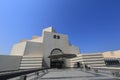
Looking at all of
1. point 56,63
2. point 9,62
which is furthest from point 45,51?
point 9,62

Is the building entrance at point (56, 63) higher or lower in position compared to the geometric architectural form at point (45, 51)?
lower

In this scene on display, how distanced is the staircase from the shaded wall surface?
1.59 meters

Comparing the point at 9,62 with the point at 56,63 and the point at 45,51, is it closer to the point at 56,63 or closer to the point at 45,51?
the point at 45,51

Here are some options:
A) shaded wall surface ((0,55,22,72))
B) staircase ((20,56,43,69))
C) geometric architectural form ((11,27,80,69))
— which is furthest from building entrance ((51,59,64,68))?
shaded wall surface ((0,55,22,72))

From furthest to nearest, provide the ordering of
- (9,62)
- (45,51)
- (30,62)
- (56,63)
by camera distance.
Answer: (56,63), (45,51), (30,62), (9,62)

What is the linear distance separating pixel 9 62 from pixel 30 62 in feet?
23.7

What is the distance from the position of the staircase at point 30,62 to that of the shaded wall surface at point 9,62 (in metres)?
1.59

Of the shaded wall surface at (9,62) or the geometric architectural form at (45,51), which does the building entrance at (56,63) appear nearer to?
the geometric architectural form at (45,51)

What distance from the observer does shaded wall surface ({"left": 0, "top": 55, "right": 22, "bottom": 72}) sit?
3459 centimetres

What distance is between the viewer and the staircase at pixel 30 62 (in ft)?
131

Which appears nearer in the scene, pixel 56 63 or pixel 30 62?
pixel 30 62

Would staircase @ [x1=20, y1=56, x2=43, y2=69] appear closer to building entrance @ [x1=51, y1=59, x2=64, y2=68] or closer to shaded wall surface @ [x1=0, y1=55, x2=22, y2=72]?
shaded wall surface @ [x1=0, y1=55, x2=22, y2=72]

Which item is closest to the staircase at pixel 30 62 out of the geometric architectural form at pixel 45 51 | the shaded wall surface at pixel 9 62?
the geometric architectural form at pixel 45 51

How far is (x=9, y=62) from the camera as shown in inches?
1437
